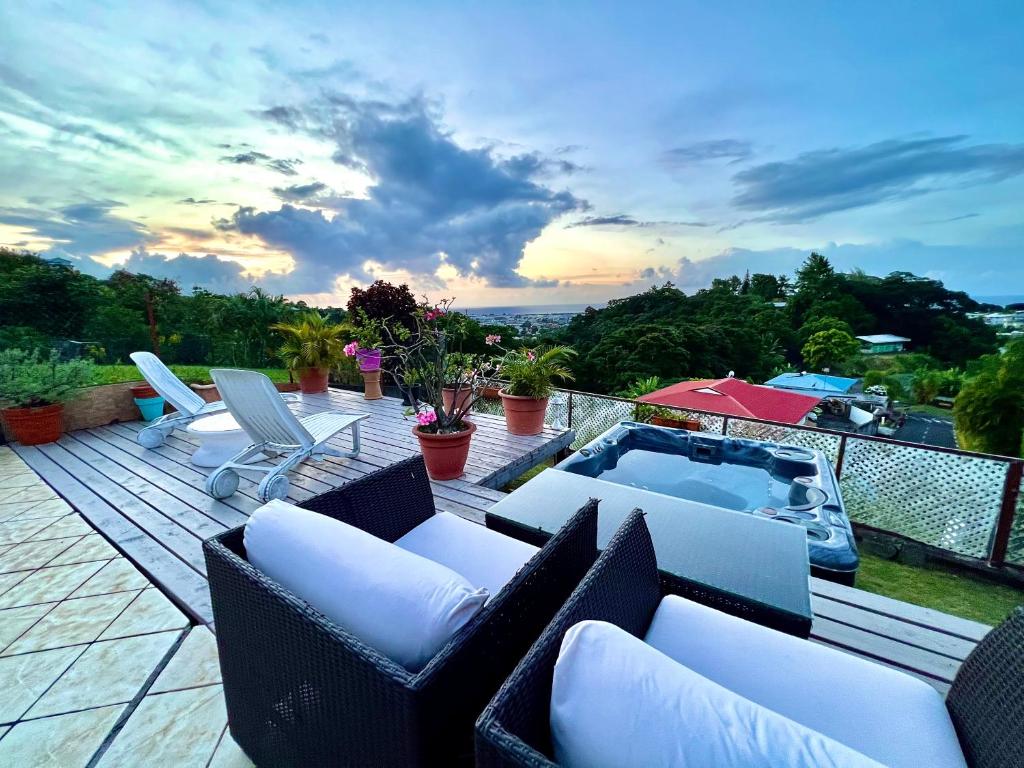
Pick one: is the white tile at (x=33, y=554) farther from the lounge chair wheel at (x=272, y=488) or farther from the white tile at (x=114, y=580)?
the lounge chair wheel at (x=272, y=488)

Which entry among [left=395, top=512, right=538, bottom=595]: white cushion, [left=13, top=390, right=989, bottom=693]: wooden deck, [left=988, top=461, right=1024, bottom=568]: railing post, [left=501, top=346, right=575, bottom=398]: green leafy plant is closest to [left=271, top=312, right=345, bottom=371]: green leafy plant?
[left=13, top=390, right=989, bottom=693]: wooden deck

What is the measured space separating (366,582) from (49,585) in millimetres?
2360

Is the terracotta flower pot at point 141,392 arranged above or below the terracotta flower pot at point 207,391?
above

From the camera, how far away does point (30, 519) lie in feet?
9.28

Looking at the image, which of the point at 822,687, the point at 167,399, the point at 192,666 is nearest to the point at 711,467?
the point at 822,687

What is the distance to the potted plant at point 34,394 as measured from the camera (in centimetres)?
418

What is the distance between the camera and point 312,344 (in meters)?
6.50

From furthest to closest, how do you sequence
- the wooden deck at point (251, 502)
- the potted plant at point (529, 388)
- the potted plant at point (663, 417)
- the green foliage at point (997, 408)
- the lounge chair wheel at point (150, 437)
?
the green foliage at point (997, 408), the potted plant at point (663, 417), the potted plant at point (529, 388), the lounge chair wheel at point (150, 437), the wooden deck at point (251, 502)

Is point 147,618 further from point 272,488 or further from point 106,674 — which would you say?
point 272,488

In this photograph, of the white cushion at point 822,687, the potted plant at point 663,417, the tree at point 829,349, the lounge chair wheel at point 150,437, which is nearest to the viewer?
the white cushion at point 822,687

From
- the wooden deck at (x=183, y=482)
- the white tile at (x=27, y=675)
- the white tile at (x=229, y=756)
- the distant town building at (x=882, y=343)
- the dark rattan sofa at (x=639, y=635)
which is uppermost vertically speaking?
the distant town building at (x=882, y=343)

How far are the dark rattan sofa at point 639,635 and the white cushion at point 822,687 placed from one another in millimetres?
67

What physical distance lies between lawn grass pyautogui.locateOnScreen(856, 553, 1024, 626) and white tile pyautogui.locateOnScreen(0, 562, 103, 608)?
17.5 ft

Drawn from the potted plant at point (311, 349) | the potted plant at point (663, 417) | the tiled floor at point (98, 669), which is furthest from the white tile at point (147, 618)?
the potted plant at point (311, 349)
